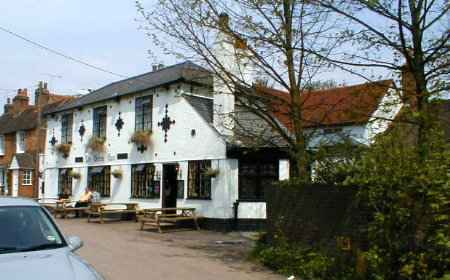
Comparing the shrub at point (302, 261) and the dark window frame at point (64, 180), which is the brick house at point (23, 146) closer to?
the dark window frame at point (64, 180)

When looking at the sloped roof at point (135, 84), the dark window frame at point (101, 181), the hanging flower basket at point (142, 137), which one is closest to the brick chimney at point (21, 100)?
the sloped roof at point (135, 84)

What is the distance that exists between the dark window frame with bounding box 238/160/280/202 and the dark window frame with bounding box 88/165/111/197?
8349mm

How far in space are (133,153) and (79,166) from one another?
5296 mm

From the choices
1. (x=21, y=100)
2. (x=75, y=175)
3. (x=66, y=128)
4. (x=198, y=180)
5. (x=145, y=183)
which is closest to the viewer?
(x=198, y=180)

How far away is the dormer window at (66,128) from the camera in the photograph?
28.9 metres

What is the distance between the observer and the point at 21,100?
4572cm

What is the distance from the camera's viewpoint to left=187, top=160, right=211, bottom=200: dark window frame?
20.0m

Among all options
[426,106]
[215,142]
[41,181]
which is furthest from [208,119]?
[41,181]

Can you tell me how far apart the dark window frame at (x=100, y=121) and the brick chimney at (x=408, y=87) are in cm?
1847

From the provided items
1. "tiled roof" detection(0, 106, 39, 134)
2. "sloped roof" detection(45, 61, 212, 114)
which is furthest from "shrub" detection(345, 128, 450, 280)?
"tiled roof" detection(0, 106, 39, 134)

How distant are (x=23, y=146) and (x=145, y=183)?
20423 millimetres

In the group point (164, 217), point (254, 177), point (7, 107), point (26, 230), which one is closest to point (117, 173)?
point (164, 217)

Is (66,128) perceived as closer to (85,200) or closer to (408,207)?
(85,200)

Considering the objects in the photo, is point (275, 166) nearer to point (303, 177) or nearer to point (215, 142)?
point (215, 142)
